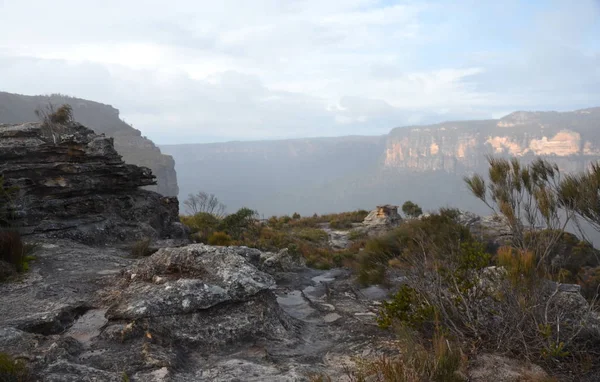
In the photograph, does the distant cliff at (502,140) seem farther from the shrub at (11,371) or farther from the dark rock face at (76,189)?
the shrub at (11,371)

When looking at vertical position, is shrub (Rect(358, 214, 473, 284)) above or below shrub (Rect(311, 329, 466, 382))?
below

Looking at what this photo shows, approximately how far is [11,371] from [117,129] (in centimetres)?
11971

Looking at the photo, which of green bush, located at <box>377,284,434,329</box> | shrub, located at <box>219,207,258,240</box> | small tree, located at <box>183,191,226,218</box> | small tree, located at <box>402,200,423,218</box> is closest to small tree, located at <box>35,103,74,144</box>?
shrub, located at <box>219,207,258,240</box>

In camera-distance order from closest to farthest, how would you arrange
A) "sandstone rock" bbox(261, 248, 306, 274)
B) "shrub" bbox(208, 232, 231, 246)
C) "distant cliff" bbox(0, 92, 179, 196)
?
"sandstone rock" bbox(261, 248, 306, 274), "shrub" bbox(208, 232, 231, 246), "distant cliff" bbox(0, 92, 179, 196)

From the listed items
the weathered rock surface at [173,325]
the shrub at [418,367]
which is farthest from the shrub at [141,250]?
the shrub at [418,367]

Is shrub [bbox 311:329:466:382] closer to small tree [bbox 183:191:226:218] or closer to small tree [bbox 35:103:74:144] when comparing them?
small tree [bbox 35:103:74:144]

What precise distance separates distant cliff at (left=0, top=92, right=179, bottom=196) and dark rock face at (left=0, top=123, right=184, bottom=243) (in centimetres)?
6578

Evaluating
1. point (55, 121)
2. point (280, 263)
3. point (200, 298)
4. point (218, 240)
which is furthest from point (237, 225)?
point (200, 298)

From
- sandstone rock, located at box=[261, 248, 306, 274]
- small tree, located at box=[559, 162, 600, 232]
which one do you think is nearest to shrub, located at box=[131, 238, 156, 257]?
sandstone rock, located at box=[261, 248, 306, 274]

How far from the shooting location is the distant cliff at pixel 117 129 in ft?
276

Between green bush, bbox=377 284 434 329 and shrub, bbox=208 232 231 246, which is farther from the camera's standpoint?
shrub, bbox=208 232 231 246

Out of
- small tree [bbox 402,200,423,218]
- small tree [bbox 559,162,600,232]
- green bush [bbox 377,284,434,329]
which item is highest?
small tree [bbox 559,162,600,232]

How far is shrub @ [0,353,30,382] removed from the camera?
2941 millimetres

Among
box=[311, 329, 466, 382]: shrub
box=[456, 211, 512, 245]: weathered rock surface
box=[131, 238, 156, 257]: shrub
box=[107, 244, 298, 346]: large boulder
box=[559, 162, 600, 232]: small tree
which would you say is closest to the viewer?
box=[311, 329, 466, 382]: shrub
